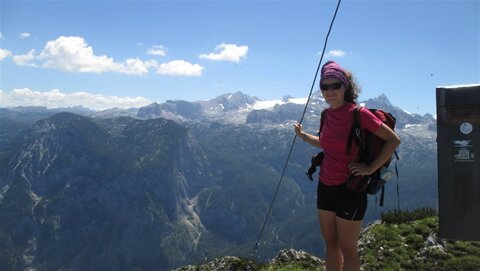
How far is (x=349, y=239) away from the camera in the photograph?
21.1 ft

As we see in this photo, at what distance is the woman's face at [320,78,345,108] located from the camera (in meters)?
6.58

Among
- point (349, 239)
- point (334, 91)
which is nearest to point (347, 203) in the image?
point (349, 239)

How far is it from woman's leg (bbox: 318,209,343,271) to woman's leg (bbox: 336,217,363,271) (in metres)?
0.22

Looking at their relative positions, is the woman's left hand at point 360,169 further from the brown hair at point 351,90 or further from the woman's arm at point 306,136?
the woman's arm at point 306,136

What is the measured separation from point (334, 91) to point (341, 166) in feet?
3.77

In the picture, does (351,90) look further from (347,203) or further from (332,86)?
(347,203)

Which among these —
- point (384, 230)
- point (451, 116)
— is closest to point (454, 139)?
point (451, 116)

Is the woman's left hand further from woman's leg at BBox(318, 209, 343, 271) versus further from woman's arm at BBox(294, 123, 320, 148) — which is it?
woman's arm at BBox(294, 123, 320, 148)

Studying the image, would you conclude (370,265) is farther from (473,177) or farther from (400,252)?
(473,177)

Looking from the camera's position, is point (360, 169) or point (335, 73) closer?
point (360, 169)

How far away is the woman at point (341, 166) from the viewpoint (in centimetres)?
614

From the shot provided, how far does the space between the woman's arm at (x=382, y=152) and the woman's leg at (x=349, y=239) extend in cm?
79

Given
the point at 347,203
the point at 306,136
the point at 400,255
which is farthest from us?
the point at 400,255

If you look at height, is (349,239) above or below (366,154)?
below
